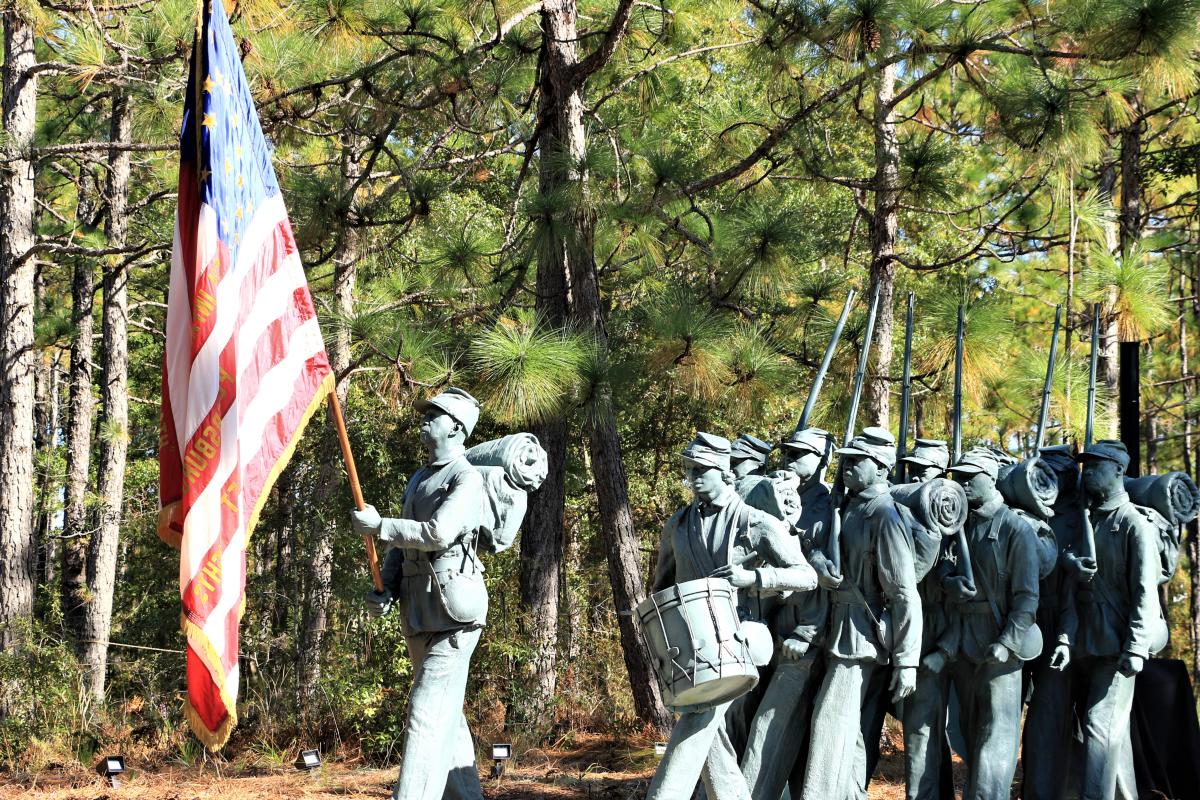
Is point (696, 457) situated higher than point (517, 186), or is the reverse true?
point (517, 186)

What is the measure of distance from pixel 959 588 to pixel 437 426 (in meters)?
3.31

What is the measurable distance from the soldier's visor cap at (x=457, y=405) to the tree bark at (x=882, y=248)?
5.48 meters

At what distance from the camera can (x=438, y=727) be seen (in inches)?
283

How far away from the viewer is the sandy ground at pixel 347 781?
9984 millimetres

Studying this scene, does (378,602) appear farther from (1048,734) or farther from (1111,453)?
(1111,453)

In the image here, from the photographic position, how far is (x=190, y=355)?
6426 millimetres

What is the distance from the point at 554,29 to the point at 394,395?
326 cm

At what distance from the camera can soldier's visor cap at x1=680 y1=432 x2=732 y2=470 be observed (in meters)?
7.33

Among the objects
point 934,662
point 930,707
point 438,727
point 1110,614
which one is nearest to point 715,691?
point 438,727

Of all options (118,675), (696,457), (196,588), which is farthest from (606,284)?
(196,588)

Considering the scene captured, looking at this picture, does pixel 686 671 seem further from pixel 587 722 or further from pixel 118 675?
pixel 118 675

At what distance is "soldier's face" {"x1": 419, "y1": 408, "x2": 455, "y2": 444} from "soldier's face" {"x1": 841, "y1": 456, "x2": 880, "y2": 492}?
241 centimetres

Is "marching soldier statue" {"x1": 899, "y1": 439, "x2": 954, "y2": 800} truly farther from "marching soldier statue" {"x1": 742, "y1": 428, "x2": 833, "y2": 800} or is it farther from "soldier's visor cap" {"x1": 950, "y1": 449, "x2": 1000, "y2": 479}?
"marching soldier statue" {"x1": 742, "y1": 428, "x2": 833, "y2": 800}

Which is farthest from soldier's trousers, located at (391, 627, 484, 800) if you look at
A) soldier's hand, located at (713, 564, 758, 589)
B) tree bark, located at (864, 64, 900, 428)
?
tree bark, located at (864, 64, 900, 428)
